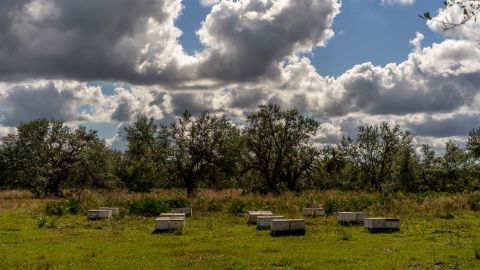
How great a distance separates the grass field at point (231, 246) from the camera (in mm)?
16453

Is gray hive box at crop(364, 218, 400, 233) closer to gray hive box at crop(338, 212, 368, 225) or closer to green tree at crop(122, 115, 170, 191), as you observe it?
gray hive box at crop(338, 212, 368, 225)

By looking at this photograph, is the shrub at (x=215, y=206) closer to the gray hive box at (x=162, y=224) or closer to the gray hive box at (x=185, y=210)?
the gray hive box at (x=185, y=210)

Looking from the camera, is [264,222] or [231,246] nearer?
[231,246]

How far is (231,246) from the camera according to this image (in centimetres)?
2048

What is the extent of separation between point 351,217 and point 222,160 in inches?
1378

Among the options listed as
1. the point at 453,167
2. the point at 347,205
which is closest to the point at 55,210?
the point at 347,205

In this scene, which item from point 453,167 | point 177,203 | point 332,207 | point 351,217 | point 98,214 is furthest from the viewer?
point 453,167

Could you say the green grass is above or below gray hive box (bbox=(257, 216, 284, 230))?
below

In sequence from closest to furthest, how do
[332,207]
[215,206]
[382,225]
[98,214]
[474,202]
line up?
[382,225] → [98,214] → [332,207] → [474,202] → [215,206]

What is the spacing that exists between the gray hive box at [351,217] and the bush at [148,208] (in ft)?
42.4

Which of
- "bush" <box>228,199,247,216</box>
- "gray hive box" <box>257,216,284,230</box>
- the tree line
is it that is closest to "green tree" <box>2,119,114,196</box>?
the tree line

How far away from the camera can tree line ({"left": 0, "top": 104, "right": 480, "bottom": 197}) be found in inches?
2483

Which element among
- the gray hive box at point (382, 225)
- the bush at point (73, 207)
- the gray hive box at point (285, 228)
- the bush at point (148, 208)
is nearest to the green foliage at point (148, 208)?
the bush at point (148, 208)

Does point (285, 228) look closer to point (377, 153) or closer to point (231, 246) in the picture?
point (231, 246)
